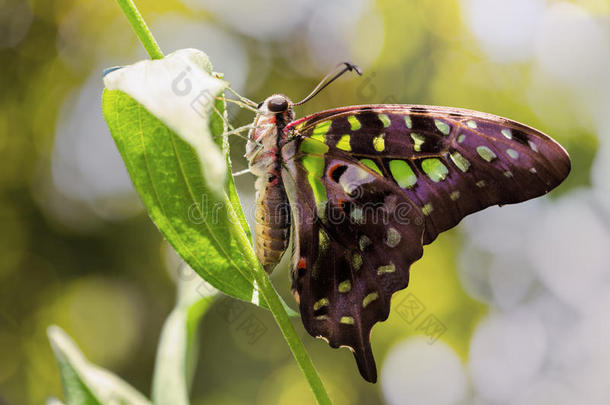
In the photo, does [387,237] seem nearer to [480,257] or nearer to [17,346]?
[480,257]

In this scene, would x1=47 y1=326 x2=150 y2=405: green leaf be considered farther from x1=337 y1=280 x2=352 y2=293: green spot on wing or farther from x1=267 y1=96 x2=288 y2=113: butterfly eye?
x1=267 y1=96 x2=288 y2=113: butterfly eye

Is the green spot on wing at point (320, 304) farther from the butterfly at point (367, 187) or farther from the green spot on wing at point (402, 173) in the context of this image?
the green spot on wing at point (402, 173)

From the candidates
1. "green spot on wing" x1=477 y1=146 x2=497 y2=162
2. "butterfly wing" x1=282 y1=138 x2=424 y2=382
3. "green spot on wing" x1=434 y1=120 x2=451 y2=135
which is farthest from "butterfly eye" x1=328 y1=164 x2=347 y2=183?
"green spot on wing" x1=477 y1=146 x2=497 y2=162

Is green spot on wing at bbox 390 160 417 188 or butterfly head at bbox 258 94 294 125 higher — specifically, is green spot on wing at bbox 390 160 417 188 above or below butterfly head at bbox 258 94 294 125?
below

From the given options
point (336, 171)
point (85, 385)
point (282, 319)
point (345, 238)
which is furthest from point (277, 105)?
point (85, 385)

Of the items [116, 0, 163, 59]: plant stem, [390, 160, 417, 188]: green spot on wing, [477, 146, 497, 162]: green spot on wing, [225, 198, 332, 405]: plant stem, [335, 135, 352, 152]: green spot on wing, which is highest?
[116, 0, 163, 59]: plant stem
